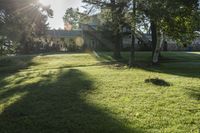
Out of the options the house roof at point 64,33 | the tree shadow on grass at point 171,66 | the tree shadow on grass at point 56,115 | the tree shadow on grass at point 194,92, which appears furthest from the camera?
the house roof at point 64,33

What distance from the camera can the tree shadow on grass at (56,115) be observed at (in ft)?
22.4

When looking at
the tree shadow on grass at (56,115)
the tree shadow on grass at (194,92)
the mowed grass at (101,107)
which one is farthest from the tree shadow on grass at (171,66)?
the tree shadow on grass at (56,115)

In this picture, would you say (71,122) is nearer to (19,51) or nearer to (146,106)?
(146,106)

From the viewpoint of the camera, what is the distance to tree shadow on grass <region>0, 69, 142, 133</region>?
22.4ft

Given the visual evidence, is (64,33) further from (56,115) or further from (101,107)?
(56,115)

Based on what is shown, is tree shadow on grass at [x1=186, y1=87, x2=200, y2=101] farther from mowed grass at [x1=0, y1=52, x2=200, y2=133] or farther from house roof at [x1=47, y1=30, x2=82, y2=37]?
house roof at [x1=47, y1=30, x2=82, y2=37]

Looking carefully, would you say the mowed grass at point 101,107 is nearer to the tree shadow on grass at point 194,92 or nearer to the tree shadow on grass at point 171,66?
the tree shadow on grass at point 194,92

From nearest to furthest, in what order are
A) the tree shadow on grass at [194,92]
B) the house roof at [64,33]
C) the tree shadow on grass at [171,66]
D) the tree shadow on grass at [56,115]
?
the tree shadow on grass at [56,115], the tree shadow on grass at [194,92], the tree shadow on grass at [171,66], the house roof at [64,33]

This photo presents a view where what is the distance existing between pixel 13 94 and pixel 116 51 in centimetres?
1772

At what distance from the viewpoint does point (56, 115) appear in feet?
25.6

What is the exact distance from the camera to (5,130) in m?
6.82

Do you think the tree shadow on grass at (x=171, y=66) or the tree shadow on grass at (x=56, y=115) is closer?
the tree shadow on grass at (x=56, y=115)

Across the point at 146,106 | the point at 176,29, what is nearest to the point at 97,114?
the point at 146,106

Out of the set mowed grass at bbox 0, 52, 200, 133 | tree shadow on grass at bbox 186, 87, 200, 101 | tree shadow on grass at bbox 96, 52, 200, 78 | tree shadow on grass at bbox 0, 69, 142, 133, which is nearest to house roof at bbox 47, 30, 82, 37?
tree shadow on grass at bbox 96, 52, 200, 78
